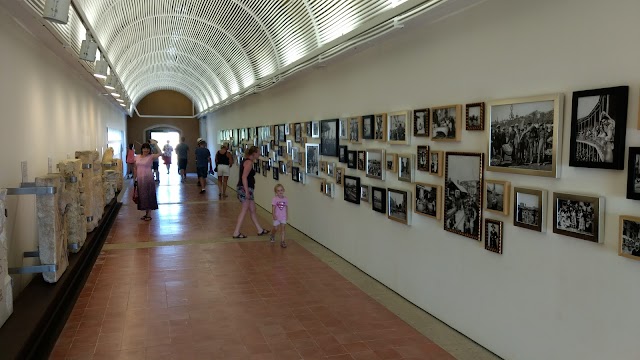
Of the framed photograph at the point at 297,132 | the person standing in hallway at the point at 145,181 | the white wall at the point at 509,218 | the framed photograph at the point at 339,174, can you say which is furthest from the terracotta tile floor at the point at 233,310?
the person standing in hallway at the point at 145,181

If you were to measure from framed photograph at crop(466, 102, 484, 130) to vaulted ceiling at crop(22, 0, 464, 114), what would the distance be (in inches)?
43.4

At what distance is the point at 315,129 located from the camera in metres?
10.4

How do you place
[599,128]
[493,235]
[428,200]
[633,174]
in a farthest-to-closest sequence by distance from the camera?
[428,200]
[493,235]
[599,128]
[633,174]

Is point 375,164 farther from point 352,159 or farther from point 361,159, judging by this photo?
point 352,159

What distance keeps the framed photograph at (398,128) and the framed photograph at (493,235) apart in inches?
73.2

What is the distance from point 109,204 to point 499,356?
12.0 m

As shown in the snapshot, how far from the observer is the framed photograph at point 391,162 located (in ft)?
22.5

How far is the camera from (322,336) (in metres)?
5.64

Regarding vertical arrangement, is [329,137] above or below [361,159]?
above

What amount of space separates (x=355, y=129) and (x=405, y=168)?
1.85 meters

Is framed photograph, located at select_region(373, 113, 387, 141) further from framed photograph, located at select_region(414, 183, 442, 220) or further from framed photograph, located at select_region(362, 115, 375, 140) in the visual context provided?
framed photograph, located at select_region(414, 183, 442, 220)

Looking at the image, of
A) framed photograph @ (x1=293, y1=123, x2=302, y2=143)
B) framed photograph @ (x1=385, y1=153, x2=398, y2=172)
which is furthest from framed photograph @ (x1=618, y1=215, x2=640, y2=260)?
framed photograph @ (x1=293, y1=123, x2=302, y2=143)

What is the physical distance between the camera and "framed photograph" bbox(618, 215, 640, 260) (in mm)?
3502

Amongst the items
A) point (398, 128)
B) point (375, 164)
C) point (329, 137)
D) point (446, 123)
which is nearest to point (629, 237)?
point (446, 123)
